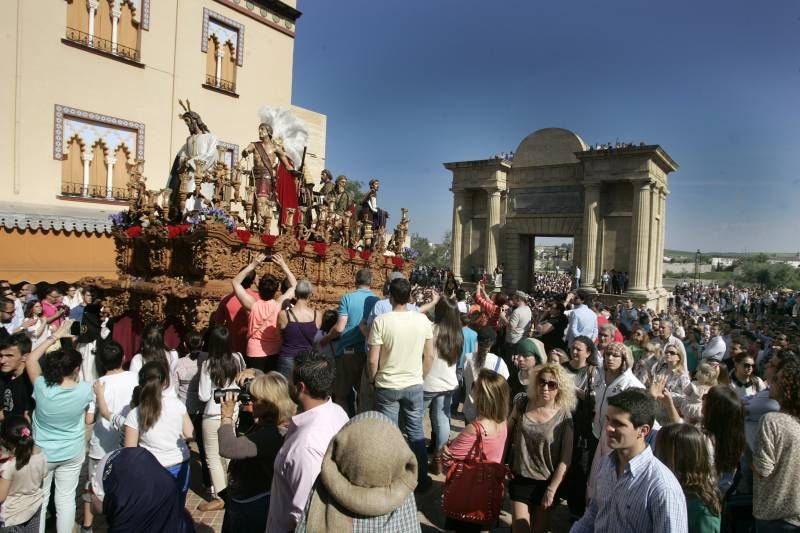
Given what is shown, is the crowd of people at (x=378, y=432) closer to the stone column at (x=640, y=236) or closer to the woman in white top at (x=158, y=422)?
the woman in white top at (x=158, y=422)

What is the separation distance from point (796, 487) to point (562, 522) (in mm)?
2239

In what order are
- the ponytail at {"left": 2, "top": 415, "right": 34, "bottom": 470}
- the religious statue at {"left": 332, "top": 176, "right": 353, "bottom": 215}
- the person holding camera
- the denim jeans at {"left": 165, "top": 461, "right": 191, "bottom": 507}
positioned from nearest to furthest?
the person holding camera < the ponytail at {"left": 2, "top": 415, "right": 34, "bottom": 470} < the denim jeans at {"left": 165, "top": 461, "right": 191, "bottom": 507} < the religious statue at {"left": 332, "top": 176, "right": 353, "bottom": 215}

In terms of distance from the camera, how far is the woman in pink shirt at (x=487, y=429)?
12.2 ft

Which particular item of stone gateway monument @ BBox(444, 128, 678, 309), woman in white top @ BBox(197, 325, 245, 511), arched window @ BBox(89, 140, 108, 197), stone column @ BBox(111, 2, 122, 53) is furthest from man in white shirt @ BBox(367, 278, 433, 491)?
stone gateway monument @ BBox(444, 128, 678, 309)

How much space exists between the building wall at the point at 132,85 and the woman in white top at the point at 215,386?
45.3ft

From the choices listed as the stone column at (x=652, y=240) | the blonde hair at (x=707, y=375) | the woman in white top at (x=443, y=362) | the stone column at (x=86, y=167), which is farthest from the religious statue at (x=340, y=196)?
the stone column at (x=652, y=240)

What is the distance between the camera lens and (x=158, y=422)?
12.6 ft

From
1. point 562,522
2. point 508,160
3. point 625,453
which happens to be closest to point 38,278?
Answer: point 562,522

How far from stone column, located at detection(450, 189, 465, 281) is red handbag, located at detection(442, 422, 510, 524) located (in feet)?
83.0

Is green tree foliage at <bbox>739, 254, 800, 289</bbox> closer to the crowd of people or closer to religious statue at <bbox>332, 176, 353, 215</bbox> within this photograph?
religious statue at <bbox>332, 176, 353, 215</bbox>

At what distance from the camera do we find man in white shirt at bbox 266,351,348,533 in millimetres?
2695

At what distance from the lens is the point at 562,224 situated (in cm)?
2588

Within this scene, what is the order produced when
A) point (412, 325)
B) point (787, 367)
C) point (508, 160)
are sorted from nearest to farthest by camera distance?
point (787, 367)
point (412, 325)
point (508, 160)

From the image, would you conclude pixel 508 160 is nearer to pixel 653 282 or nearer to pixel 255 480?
pixel 653 282
